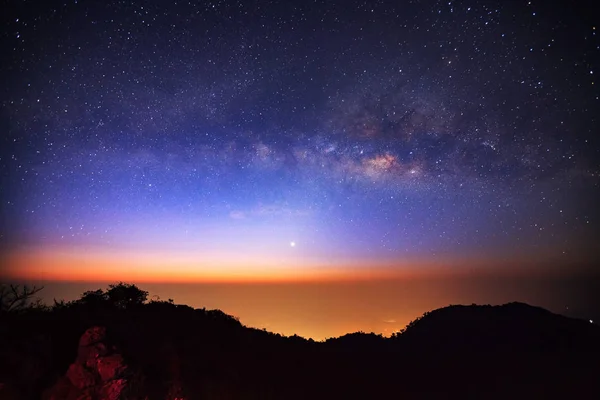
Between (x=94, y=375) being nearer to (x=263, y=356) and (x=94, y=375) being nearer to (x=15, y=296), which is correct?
(x=15, y=296)

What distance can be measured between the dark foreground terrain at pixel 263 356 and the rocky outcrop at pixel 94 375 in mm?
29

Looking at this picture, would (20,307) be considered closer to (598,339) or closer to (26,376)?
(26,376)

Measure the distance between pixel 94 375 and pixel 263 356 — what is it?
9850 mm

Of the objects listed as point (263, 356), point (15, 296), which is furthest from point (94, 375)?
point (263, 356)

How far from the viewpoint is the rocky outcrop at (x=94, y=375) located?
9.75 m

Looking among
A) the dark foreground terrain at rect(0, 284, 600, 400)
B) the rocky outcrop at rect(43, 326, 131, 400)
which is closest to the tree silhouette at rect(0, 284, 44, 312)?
the dark foreground terrain at rect(0, 284, 600, 400)

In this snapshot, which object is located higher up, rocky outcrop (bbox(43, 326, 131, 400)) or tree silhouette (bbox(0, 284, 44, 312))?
tree silhouette (bbox(0, 284, 44, 312))

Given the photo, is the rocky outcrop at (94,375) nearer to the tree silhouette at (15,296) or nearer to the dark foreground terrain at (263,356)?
the dark foreground terrain at (263,356)

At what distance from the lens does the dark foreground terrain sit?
1034 cm

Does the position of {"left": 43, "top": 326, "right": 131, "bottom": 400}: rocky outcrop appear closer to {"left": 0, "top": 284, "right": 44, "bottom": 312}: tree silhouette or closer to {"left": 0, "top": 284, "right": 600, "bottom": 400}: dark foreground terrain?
{"left": 0, "top": 284, "right": 600, "bottom": 400}: dark foreground terrain

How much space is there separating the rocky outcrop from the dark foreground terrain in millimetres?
29

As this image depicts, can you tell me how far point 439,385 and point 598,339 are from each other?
60.7 feet

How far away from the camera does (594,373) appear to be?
70.4ft

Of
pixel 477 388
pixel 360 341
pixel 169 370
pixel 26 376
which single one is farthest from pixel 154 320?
pixel 477 388
